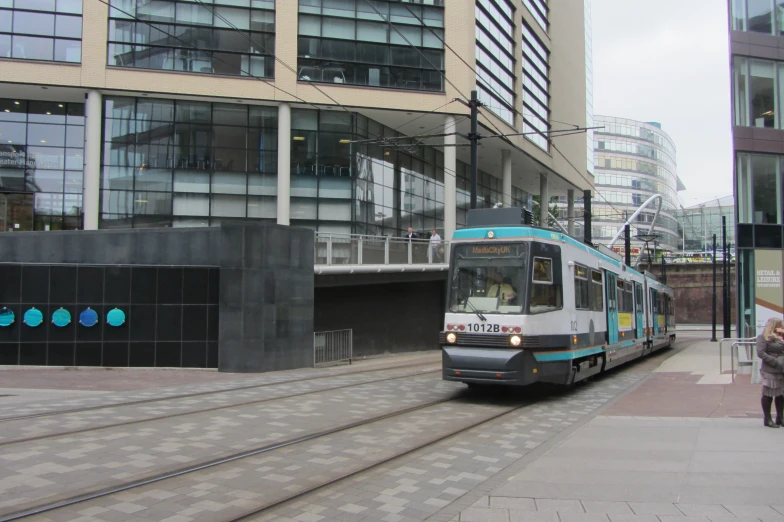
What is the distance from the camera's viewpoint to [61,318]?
1730 cm

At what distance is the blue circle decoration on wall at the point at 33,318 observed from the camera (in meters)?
17.2

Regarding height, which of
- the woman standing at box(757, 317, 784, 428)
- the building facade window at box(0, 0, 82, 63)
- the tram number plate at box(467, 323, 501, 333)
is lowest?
the woman standing at box(757, 317, 784, 428)

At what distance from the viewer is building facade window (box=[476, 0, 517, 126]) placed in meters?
32.3

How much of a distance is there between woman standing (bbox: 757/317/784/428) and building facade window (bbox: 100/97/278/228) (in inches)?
846

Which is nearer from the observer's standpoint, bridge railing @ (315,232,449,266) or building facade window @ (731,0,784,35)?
bridge railing @ (315,232,449,266)

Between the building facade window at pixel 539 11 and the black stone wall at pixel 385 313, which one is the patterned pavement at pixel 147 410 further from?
the building facade window at pixel 539 11

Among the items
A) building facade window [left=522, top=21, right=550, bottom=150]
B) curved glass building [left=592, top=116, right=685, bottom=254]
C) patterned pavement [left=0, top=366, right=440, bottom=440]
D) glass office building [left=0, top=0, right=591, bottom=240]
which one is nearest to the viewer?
patterned pavement [left=0, top=366, right=440, bottom=440]

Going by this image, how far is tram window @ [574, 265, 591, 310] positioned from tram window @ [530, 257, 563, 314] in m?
0.98

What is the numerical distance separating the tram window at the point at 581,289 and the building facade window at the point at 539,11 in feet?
97.9

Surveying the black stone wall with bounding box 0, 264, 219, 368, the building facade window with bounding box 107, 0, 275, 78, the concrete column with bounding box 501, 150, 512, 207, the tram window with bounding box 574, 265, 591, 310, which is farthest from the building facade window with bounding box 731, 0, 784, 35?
the black stone wall with bounding box 0, 264, 219, 368

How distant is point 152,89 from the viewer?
2620 centimetres

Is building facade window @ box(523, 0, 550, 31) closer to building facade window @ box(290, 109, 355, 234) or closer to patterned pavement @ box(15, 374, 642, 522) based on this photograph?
building facade window @ box(290, 109, 355, 234)

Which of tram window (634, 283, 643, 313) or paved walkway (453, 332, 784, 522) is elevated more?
tram window (634, 283, 643, 313)

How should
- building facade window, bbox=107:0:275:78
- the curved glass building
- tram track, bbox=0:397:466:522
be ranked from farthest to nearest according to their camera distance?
1. the curved glass building
2. building facade window, bbox=107:0:275:78
3. tram track, bbox=0:397:466:522
